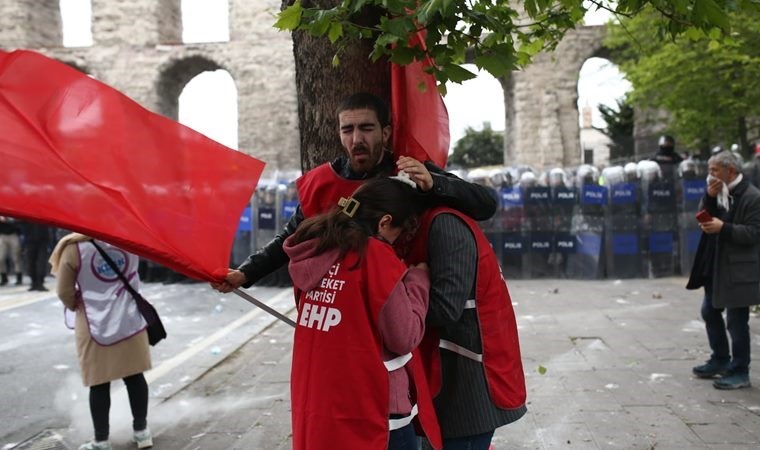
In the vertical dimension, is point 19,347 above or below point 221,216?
below

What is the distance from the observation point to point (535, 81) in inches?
776

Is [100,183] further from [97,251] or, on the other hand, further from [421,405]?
[97,251]

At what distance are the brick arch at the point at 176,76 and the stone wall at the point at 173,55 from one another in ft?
0.14

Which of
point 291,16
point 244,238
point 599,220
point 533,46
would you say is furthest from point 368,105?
point 244,238

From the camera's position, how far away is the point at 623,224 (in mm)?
12156

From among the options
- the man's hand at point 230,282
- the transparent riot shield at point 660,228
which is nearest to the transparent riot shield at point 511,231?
the transparent riot shield at point 660,228

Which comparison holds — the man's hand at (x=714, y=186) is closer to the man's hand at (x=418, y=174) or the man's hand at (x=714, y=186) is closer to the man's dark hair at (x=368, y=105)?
the man's dark hair at (x=368, y=105)

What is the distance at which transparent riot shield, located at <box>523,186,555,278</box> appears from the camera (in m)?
12.5

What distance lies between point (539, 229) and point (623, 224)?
153cm

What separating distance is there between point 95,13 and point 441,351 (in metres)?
22.1

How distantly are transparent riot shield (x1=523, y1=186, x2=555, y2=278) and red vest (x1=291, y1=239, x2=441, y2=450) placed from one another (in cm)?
1084

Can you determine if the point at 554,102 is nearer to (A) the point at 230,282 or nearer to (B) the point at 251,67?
(B) the point at 251,67

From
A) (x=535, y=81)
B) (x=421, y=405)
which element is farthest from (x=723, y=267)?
(x=535, y=81)

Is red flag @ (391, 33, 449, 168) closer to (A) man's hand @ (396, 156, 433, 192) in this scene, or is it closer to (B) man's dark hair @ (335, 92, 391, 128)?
(B) man's dark hair @ (335, 92, 391, 128)
